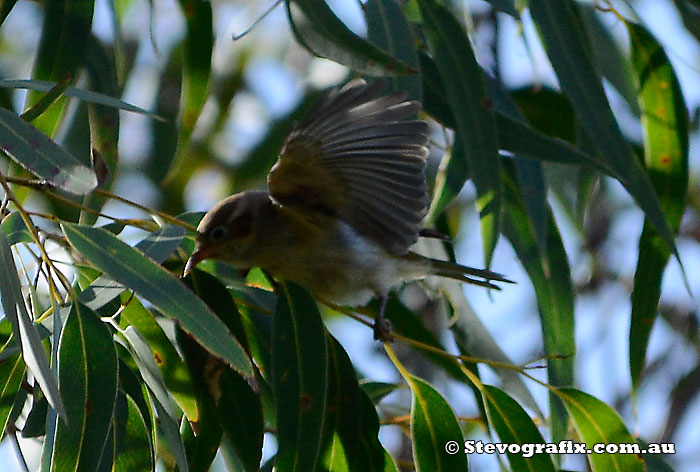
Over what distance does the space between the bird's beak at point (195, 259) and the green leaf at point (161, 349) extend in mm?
114

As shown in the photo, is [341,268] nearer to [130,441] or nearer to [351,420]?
[351,420]

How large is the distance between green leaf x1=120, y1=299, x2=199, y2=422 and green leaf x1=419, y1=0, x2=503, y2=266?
67cm

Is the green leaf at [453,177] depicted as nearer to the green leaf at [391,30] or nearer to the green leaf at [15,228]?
the green leaf at [391,30]

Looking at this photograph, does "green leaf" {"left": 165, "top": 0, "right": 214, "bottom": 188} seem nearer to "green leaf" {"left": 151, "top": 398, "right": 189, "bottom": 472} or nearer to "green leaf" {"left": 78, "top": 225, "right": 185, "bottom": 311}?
"green leaf" {"left": 78, "top": 225, "right": 185, "bottom": 311}

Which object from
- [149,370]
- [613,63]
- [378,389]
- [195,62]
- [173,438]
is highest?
[613,63]

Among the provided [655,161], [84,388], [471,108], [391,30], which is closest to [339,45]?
[391,30]

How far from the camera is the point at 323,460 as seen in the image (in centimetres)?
169

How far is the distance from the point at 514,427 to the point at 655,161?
29.4 inches

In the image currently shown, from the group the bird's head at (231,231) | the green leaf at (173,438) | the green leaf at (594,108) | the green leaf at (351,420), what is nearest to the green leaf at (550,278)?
the green leaf at (594,108)

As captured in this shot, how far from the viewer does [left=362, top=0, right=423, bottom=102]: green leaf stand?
1.84 meters

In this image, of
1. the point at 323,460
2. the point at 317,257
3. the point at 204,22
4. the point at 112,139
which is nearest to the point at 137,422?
the point at 323,460

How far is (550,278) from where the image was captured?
2168mm

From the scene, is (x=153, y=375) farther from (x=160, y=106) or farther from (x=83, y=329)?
(x=160, y=106)

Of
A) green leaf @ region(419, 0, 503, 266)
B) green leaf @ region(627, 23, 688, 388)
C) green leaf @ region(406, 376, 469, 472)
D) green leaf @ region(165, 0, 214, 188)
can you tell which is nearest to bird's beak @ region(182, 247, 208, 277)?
green leaf @ region(165, 0, 214, 188)
